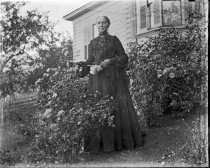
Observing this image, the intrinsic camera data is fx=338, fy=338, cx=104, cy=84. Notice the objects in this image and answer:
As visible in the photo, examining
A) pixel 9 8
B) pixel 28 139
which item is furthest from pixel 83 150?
pixel 9 8

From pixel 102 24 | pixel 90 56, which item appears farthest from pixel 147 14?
pixel 90 56

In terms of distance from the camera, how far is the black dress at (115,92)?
4.29 metres

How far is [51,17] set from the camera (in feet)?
15.7

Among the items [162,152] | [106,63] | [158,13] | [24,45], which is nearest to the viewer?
[162,152]

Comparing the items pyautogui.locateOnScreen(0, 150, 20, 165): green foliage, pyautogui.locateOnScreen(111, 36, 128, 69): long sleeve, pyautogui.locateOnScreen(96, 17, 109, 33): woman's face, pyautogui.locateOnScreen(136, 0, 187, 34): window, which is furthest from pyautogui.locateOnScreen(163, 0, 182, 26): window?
pyautogui.locateOnScreen(0, 150, 20, 165): green foliage

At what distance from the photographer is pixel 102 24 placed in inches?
174

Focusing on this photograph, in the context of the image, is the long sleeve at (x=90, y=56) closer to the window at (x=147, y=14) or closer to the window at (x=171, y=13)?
the window at (x=147, y=14)

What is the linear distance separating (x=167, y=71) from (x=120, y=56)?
2.15 ft

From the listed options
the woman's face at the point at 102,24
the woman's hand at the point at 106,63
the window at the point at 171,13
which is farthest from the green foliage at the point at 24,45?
the window at the point at 171,13

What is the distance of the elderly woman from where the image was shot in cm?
429

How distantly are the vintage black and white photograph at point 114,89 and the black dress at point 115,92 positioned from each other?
0.01 metres

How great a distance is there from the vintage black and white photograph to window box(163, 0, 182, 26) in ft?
0.04

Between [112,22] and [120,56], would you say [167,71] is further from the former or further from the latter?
[112,22]

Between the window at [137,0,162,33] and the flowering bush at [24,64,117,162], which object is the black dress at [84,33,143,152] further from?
the window at [137,0,162,33]
